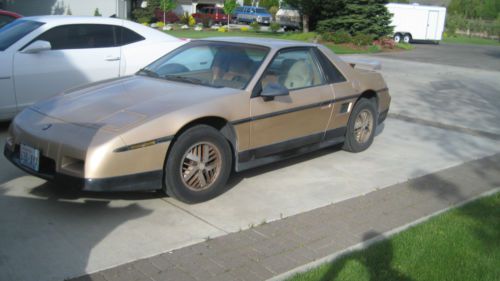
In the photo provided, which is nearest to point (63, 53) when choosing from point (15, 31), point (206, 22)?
point (15, 31)

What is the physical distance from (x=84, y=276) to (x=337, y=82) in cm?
392

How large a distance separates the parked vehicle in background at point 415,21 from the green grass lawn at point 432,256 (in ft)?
116

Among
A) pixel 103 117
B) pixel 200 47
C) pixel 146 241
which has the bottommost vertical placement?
pixel 146 241

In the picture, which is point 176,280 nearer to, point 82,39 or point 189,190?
point 189,190

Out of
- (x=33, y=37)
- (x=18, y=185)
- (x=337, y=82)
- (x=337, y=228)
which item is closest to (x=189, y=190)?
(x=337, y=228)

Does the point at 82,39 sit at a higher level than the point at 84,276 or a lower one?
higher

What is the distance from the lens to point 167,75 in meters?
6.05

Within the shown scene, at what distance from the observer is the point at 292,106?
5.91 metres

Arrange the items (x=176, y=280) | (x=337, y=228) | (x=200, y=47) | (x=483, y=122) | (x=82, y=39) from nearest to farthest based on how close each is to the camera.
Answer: (x=176, y=280) → (x=337, y=228) → (x=200, y=47) → (x=82, y=39) → (x=483, y=122)

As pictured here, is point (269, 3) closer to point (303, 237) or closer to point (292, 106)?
point (292, 106)

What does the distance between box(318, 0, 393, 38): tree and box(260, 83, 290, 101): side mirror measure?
25.3m

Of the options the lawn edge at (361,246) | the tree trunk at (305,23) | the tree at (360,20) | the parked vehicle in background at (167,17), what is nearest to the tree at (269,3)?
the parked vehicle in background at (167,17)

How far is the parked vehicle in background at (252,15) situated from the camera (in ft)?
168

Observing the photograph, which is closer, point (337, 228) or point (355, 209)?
point (337, 228)
